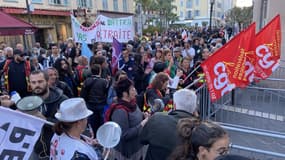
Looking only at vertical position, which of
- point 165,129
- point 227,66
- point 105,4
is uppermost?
point 105,4

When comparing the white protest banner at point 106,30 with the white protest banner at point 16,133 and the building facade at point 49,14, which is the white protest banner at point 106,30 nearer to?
the white protest banner at point 16,133

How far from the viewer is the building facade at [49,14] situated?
20.2 meters

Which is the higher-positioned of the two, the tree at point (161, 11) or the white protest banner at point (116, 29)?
the tree at point (161, 11)

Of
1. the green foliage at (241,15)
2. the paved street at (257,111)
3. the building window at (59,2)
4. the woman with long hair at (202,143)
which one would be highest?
the building window at (59,2)

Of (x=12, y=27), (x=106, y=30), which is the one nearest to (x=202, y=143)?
(x=106, y=30)

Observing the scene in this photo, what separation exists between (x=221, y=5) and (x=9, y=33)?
96608mm

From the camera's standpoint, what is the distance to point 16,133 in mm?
2182

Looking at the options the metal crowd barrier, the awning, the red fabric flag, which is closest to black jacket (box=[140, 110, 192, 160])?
the metal crowd barrier

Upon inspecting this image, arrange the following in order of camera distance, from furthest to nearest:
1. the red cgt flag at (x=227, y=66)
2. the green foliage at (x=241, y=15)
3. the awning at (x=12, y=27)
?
1. the green foliage at (x=241, y=15)
2. the awning at (x=12, y=27)
3. the red cgt flag at (x=227, y=66)

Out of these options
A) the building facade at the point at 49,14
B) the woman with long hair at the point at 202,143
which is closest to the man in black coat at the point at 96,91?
the woman with long hair at the point at 202,143

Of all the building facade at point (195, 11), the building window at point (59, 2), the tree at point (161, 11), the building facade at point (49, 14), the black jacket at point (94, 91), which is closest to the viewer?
the black jacket at point (94, 91)

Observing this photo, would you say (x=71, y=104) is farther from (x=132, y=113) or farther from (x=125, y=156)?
(x=125, y=156)

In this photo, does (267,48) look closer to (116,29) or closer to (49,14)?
(116,29)

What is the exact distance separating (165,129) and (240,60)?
2276 millimetres
